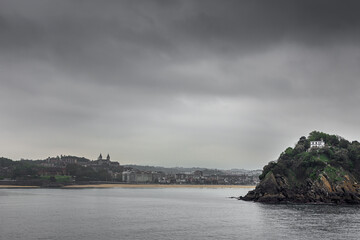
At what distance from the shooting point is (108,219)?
88000mm

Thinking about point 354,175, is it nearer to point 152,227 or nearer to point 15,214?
point 152,227

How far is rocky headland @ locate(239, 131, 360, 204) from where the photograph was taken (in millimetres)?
137750

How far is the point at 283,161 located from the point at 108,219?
323 feet

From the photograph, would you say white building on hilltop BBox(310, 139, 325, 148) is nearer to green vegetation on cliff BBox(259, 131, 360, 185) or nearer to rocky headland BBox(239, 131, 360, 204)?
green vegetation on cliff BBox(259, 131, 360, 185)

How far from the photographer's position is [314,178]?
144375 millimetres

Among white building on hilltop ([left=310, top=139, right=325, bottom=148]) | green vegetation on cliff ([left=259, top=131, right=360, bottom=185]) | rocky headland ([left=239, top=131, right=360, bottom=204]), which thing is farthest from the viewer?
white building on hilltop ([left=310, top=139, right=325, bottom=148])

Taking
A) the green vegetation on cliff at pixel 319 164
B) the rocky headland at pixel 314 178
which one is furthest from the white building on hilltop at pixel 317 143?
the rocky headland at pixel 314 178

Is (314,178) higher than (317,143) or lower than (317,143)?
lower

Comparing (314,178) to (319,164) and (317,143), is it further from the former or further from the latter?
(317,143)

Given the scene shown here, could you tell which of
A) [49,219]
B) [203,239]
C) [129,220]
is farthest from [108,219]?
A: [203,239]

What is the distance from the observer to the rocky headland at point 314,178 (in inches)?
5423

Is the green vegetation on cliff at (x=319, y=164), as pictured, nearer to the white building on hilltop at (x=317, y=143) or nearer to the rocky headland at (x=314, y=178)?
the rocky headland at (x=314, y=178)

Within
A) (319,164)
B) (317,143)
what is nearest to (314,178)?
(319,164)

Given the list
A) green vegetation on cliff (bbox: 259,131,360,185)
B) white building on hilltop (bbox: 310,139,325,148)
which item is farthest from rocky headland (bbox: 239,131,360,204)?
white building on hilltop (bbox: 310,139,325,148)
